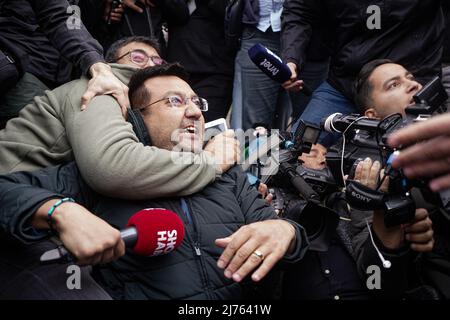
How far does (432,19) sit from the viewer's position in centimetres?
298

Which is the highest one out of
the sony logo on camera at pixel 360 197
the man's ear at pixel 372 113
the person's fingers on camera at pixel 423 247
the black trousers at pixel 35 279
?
the sony logo on camera at pixel 360 197

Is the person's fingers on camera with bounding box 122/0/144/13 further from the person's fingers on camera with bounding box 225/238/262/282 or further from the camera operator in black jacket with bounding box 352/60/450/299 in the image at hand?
the person's fingers on camera with bounding box 225/238/262/282

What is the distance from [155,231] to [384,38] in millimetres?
2245

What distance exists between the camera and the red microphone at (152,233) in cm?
148

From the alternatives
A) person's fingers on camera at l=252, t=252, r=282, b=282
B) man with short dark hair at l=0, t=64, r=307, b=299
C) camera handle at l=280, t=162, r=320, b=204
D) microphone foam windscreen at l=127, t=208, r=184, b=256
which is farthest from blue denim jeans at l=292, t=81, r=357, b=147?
microphone foam windscreen at l=127, t=208, r=184, b=256

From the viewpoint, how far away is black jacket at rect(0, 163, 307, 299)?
1.59 m

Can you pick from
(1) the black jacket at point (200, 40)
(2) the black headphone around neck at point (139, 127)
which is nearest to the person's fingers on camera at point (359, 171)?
(2) the black headphone around neck at point (139, 127)

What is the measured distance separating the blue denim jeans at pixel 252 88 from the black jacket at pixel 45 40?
133 cm

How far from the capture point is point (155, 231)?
153cm

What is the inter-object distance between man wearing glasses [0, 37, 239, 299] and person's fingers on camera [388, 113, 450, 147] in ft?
2.88

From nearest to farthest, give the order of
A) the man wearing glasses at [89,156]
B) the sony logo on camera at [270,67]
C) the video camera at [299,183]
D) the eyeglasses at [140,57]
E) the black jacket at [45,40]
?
the man wearing glasses at [89,156]
the video camera at [299,183]
the black jacket at [45,40]
the eyeglasses at [140,57]
the sony logo on camera at [270,67]

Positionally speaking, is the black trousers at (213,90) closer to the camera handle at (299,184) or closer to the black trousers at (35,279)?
the camera handle at (299,184)

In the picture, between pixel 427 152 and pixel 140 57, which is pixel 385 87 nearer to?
pixel 140 57
